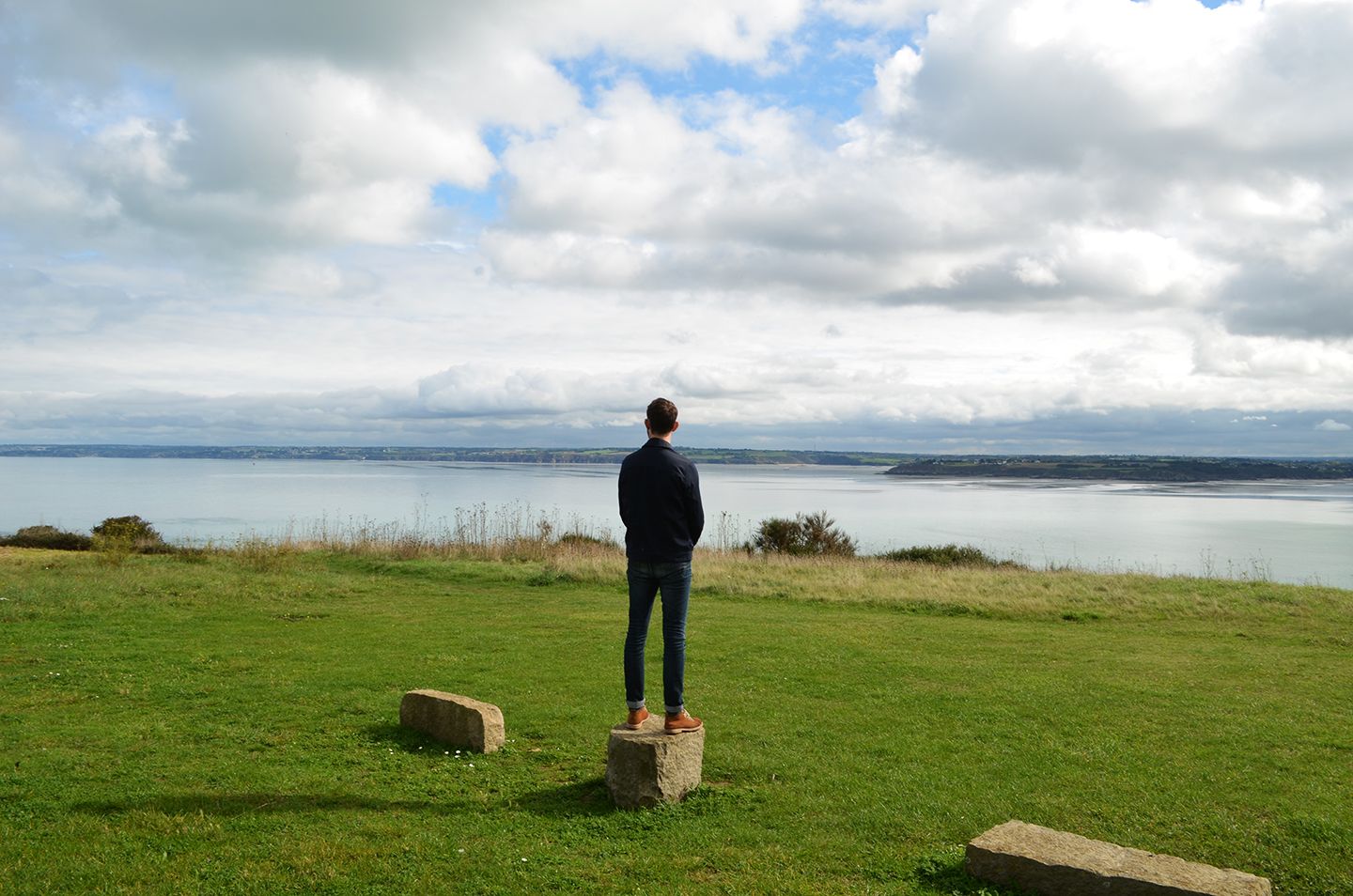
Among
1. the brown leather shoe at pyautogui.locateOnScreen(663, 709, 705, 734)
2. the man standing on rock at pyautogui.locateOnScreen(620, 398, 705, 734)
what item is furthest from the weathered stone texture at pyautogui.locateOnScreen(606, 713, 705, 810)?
the man standing on rock at pyautogui.locateOnScreen(620, 398, 705, 734)

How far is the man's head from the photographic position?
6.46m

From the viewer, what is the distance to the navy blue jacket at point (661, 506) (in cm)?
633

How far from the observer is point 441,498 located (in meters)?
80.4

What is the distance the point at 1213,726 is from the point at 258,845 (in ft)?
26.9

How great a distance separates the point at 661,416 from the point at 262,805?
3736mm

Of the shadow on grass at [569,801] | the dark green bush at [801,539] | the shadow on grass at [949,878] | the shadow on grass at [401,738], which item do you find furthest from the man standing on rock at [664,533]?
the dark green bush at [801,539]

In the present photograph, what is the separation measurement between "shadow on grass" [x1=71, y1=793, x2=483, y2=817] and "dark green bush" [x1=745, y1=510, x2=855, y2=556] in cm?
2883

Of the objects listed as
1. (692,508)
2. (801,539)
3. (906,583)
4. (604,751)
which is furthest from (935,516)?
(692,508)

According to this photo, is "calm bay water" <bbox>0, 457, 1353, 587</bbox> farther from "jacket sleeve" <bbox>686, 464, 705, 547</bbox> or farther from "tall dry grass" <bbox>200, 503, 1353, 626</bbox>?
"jacket sleeve" <bbox>686, 464, 705, 547</bbox>

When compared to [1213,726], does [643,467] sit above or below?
above

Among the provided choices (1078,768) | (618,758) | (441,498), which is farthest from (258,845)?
(441,498)

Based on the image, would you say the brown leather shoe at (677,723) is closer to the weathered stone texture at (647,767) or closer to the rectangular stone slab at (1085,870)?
the weathered stone texture at (647,767)

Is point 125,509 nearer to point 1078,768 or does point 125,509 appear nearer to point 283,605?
point 283,605

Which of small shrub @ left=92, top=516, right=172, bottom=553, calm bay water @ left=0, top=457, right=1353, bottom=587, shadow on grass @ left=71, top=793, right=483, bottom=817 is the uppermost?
shadow on grass @ left=71, top=793, right=483, bottom=817
